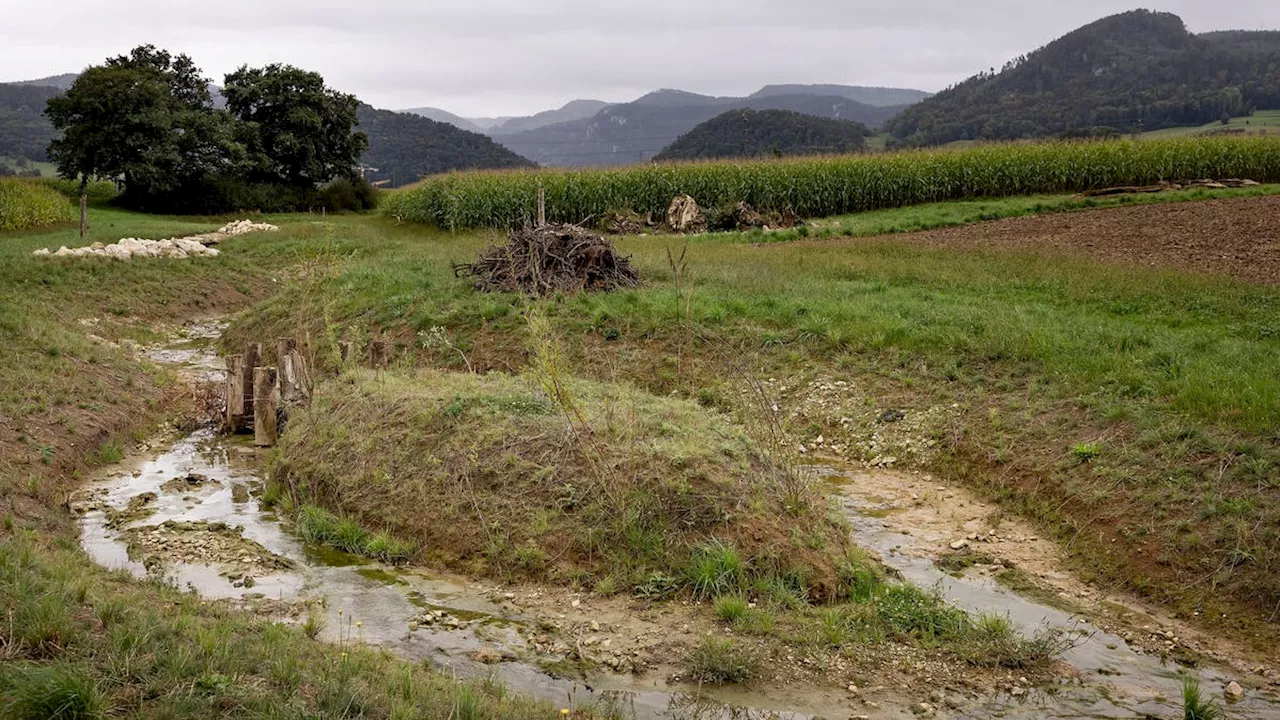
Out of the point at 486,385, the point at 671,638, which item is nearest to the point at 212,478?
the point at 486,385

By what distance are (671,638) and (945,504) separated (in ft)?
12.3

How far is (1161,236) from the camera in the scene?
19562 mm

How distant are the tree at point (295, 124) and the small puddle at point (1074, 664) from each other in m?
38.7

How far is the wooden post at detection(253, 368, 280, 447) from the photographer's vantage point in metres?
10.9

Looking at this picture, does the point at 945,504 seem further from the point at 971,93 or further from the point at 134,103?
the point at 971,93

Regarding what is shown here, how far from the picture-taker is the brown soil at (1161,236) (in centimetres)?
1614

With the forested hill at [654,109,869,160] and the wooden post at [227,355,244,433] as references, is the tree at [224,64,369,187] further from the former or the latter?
the forested hill at [654,109,869,160]

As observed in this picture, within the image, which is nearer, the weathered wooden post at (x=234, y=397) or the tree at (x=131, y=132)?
the weathered wooden post at (x=234, y=397)

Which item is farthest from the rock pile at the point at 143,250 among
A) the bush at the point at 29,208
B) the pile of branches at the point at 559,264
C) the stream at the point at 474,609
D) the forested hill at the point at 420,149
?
the forested hill at the point at 420,149

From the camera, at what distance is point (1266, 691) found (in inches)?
232

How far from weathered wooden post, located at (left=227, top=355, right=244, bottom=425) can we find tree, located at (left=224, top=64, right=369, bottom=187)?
1277 inches

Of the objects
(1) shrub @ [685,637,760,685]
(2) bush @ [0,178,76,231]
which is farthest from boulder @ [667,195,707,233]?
(1) shrub @ [685,637,760,685]

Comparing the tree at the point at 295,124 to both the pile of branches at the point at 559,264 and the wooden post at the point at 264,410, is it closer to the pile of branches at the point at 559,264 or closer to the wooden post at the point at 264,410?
the pile of branches at the point at 559,264

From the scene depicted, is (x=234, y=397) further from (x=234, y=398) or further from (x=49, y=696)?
(x=49, y=696)
